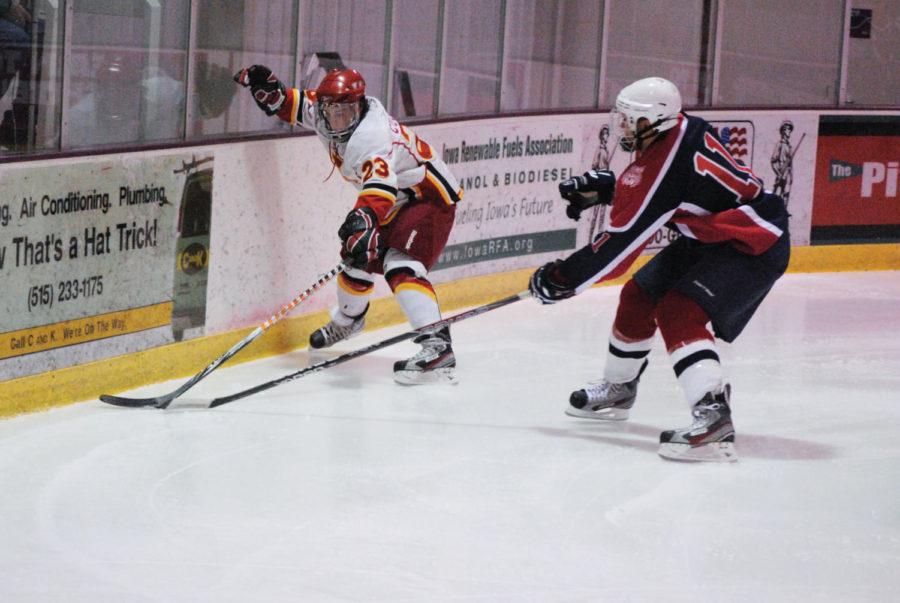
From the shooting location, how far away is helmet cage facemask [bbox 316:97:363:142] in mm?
4477

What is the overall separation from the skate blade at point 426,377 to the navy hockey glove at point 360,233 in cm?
47

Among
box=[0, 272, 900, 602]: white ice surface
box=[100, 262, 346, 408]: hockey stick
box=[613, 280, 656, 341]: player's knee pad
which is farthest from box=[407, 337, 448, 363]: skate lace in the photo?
box=[613, 280, 656, 341]: player's knee pad

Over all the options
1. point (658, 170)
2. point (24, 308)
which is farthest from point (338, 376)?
point (658, 170)

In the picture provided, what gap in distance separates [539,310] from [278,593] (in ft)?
10.9

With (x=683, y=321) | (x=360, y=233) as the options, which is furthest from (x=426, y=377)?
(x=683, y=321)

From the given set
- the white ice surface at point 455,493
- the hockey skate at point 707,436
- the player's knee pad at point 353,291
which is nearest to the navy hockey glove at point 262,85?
the player's knee pad at point 353,291

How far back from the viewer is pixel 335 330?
16.6 feet

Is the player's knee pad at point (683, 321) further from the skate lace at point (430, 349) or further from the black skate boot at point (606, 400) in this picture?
the skate lace at point (430, 349)

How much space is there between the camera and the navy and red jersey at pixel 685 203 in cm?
381

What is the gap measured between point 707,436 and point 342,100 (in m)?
1.52

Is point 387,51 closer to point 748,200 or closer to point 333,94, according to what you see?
point 333,94

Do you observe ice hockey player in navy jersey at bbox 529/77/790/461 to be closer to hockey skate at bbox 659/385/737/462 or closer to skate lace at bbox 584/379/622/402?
hockey skate at bbox 659/385/737/462

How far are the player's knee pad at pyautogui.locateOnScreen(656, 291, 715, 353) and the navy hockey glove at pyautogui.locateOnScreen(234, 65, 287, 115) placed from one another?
1608 mm

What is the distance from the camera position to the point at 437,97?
6.04m
